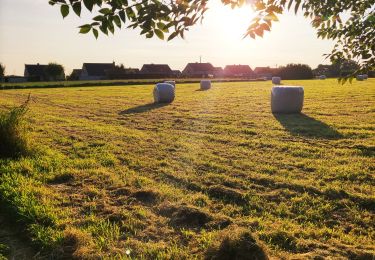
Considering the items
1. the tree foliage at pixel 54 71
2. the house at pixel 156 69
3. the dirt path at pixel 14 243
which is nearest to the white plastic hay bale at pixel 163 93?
the dirt path at pixel 14 243

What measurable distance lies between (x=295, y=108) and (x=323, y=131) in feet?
16.1

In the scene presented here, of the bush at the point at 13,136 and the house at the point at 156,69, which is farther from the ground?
the house at the point at 156,69

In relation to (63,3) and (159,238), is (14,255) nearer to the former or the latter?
(159,238)

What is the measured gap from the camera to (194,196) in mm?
5660

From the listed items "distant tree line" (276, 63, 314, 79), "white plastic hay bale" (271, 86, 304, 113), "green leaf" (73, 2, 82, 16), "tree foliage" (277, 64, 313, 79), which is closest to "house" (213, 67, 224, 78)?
"distant tree line" (276, 63, 314, 79)

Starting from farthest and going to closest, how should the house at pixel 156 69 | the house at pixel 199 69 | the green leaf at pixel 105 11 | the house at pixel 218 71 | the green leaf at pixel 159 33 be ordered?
1. the house at pixel 218 71
2. the house at pixel 199 69
3. the house at pixel 156 69
4. the green leaf at pixel 159 33
5. the green leaf at pixel 105 11

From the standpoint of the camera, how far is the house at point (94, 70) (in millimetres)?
103188

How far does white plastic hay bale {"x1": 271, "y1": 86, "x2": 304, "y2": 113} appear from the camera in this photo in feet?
50.7

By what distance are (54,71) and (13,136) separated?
85942 mm

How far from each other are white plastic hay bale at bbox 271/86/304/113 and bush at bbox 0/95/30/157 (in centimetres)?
→ 1039

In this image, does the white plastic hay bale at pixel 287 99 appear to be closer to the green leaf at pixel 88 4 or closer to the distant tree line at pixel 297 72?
the green leaf at pixel 88 4

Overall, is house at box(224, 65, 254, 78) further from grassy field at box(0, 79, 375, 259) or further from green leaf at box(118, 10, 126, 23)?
green leaf at box(118, 10, 126, 23)

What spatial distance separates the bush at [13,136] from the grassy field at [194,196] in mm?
347

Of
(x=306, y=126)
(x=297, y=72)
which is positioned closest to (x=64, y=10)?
(x=306, y=126)
